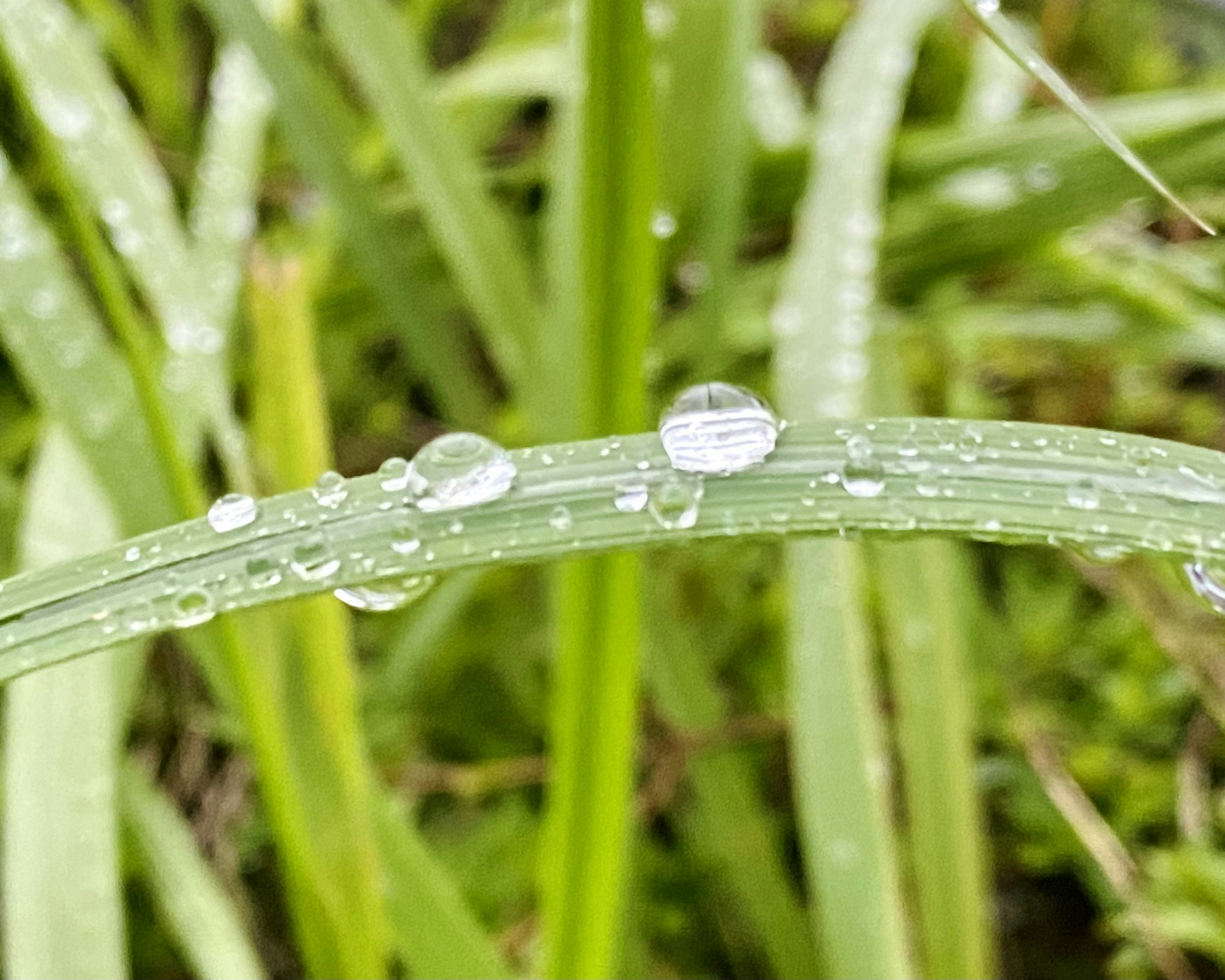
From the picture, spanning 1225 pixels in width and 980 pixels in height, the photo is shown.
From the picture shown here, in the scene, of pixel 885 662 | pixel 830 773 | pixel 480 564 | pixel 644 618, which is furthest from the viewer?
pixel 885 662

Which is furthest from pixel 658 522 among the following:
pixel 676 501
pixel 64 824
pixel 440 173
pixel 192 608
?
pixel 440 173

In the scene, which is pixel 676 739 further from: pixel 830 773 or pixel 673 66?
pixel 673 66

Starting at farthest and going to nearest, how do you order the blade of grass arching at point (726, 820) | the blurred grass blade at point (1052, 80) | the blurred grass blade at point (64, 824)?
the blade of grass arching at point (726, 820) < the blurred grass blade at point (64, 824) < the blurred grass blade at point (1052, 80)

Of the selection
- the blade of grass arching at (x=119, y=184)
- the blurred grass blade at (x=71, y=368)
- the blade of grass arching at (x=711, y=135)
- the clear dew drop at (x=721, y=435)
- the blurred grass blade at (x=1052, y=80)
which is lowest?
the clear dew drop at (x=721, y=435)

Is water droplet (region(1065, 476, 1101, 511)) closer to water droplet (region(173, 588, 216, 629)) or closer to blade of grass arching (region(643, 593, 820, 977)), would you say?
water droplet (region(173, 588, 216, 629))

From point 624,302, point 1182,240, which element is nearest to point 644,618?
point 624,302

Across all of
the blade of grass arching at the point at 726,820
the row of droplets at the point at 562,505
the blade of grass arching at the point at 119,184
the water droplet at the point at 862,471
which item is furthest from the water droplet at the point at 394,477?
the blade of grass arching at the point at 726,820

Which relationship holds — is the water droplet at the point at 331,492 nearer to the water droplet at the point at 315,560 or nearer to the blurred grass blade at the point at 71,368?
the water droplet at the point at 315,560

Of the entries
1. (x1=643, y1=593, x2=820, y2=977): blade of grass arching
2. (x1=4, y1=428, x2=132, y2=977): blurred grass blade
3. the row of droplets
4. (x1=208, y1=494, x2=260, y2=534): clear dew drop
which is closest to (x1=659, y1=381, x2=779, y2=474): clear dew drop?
the row of droplets
